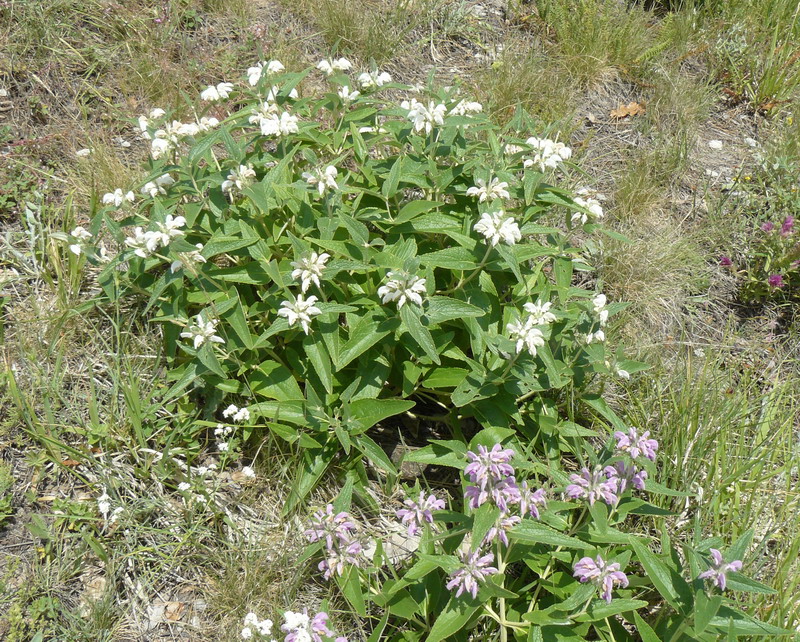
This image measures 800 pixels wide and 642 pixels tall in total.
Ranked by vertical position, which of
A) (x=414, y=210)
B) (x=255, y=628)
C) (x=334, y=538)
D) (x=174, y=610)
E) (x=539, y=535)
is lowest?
(x=174, y=610)

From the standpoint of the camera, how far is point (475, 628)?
2342 mm

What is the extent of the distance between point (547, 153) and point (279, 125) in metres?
1.12

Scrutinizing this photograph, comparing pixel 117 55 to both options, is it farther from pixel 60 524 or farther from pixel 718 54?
pixel 718 54

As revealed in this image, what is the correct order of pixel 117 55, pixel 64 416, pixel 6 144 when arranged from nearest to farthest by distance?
pixel 64 416 → pixel 6 144 → pixel 117 55

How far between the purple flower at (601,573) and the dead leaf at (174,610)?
4.75 feet

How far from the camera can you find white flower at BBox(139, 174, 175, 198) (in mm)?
2734

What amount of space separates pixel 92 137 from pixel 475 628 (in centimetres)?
327

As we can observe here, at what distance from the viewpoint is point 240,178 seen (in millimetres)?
2602

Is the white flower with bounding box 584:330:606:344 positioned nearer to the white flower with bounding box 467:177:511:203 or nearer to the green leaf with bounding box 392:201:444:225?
the white flower with bounding box 467:177:511:203

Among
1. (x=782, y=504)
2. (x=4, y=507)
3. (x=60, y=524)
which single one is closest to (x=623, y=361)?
(x=782, y=504)

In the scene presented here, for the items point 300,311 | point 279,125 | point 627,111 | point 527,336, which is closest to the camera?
point 527,336

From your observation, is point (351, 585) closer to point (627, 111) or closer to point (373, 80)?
point (373, 80)

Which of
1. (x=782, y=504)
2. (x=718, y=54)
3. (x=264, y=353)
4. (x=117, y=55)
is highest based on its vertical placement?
(x=718, y=54)

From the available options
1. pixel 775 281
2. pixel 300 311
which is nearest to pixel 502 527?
pixel 300 311
